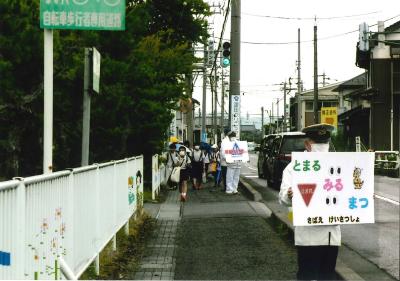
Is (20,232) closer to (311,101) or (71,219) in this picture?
(71,219)

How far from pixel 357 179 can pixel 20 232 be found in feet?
9.95

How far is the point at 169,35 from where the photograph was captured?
21375 millimetres

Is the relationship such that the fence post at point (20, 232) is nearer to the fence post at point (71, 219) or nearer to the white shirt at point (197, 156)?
the fence post at point (71, 219)

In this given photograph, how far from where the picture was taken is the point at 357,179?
5492 mm

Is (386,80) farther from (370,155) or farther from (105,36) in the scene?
(370,155)

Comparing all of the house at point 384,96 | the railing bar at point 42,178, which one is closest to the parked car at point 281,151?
the railing bar at point 42,178

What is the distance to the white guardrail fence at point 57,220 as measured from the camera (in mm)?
3684

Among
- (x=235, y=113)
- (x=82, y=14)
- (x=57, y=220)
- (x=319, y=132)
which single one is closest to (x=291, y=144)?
(x=235, y=113)

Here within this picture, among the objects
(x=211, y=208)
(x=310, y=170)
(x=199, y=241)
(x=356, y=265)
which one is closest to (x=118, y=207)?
(x=199, y=241)

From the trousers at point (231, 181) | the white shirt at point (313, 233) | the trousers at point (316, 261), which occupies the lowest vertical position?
the trousers at point (231, 181)

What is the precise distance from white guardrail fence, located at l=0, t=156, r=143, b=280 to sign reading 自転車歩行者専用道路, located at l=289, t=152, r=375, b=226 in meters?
1.98

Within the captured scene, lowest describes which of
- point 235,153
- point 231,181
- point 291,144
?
point 231,181

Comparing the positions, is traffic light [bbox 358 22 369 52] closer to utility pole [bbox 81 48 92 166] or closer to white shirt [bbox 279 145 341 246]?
utility pole [bbox 81 48 92 166]

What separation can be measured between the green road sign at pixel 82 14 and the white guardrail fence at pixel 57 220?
1.73 meters
